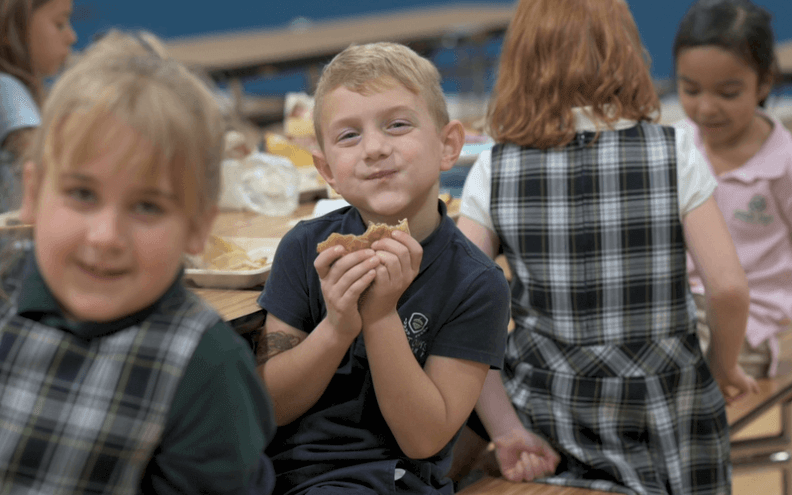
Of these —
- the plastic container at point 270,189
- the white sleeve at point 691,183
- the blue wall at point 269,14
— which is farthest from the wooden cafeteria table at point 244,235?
the blue wall at point 269,14

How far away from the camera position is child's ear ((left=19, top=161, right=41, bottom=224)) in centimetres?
90

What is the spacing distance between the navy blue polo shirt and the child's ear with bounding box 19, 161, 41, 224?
0.44 meters

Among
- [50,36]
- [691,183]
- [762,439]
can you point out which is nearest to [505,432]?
[691,183]

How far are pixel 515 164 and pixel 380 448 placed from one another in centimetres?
68

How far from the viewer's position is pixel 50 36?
2.31 meters

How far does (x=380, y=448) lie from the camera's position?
50.9 inches

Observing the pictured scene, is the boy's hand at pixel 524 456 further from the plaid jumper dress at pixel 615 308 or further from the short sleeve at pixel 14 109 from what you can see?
the short sleeve at pixel 14 109

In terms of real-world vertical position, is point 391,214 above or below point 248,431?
above

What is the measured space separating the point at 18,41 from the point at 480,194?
4.39 ft

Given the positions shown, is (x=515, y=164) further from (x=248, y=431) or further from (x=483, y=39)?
(x=483, y=39)

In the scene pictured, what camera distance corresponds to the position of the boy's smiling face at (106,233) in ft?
2.78

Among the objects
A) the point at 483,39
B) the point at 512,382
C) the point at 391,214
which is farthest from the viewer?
the point at 483,39

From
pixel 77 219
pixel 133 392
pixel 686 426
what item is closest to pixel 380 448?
pixel 133 392

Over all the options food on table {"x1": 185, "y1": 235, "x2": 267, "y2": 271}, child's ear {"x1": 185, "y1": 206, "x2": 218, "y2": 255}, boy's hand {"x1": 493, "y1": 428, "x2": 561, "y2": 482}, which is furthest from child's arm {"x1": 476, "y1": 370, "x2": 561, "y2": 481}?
child's ear {"x1": 185, "y1": 206, "x2": 218, "y2": 255}
